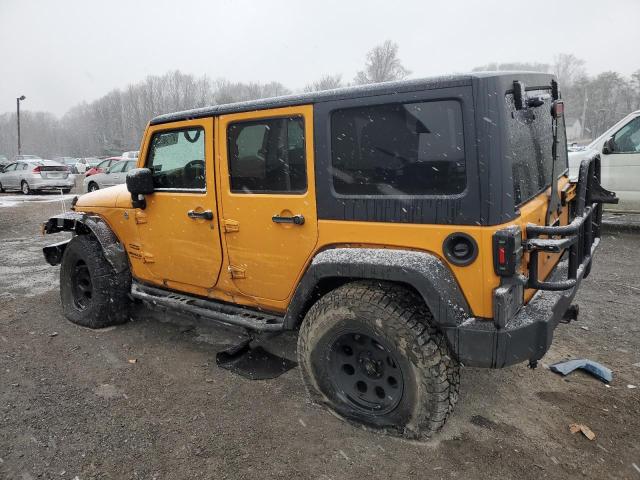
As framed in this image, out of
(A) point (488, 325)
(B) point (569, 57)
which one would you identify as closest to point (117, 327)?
(A) point (488, 325)

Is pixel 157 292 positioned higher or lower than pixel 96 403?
higher

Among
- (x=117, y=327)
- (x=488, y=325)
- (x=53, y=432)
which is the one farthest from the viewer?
(x=117, y=327)

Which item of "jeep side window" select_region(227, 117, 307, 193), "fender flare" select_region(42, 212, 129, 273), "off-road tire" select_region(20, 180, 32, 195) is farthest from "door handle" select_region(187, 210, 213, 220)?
"off-road tire" select_region(20, 180, 32, 195)

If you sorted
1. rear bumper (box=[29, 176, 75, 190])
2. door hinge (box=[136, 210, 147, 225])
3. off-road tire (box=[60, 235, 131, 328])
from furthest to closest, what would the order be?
1. rear bumper (box=[29, 176, 75, 190])
2. off-road tire (box=[60, 235, 131, 328])
3. door hinge (box=[136, 210, 147, 225])

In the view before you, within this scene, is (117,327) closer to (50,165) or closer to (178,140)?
(178,140)

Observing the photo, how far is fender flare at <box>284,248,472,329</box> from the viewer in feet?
8.13

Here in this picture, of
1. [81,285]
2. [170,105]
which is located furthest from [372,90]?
[170,105]

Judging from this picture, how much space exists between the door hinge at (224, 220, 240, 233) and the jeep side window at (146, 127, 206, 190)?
0.38 meters

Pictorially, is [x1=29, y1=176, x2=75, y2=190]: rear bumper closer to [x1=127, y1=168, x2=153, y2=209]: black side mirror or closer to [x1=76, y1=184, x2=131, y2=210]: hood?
[x1=76, y1=184, x2=131, y2=210]: hood

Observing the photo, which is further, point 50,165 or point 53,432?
point 50,165

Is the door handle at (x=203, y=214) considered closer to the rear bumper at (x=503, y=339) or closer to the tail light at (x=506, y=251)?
the rear bumper at (x=503, y=339)

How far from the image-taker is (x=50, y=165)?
1856 centimetres

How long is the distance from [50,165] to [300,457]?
19.3 metres

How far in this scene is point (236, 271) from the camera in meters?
3.44
